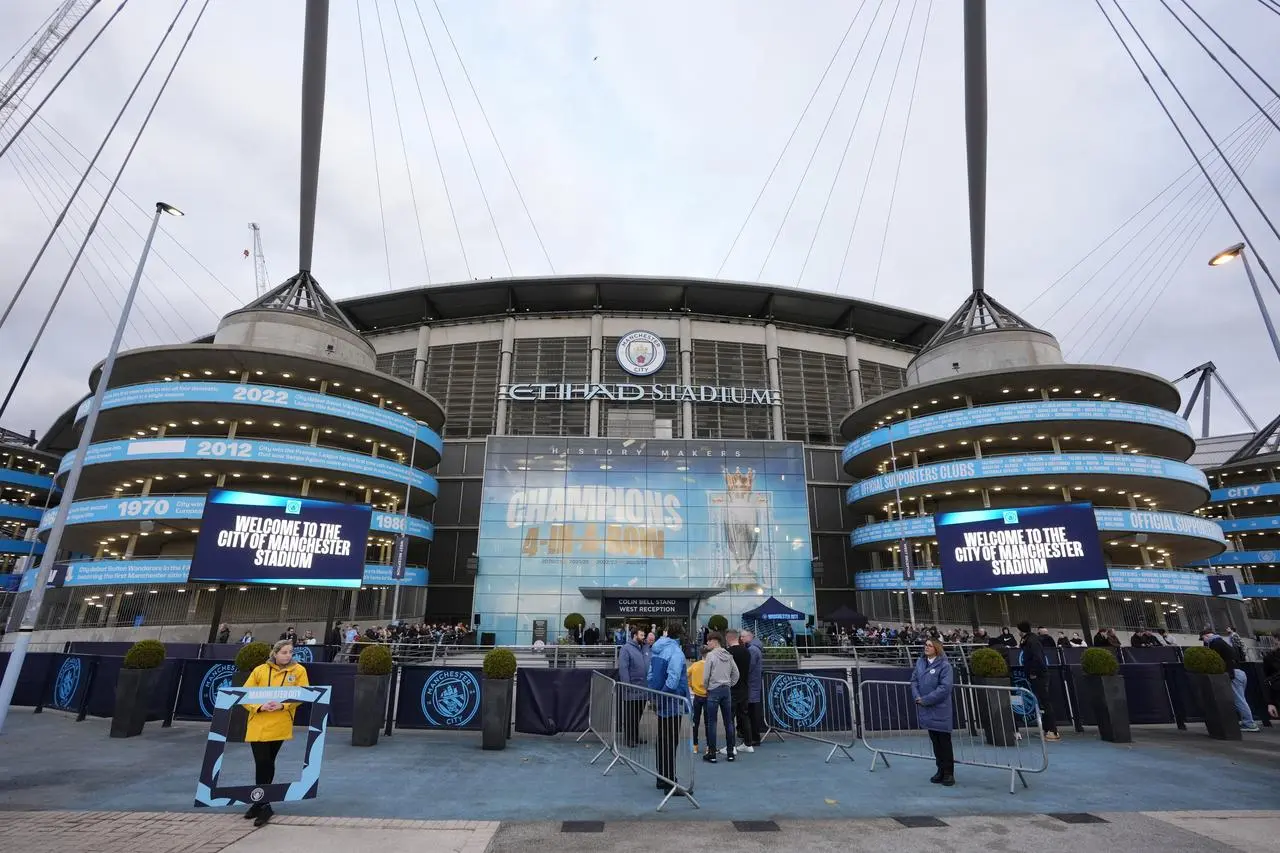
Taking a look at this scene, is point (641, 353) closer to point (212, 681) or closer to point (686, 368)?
point (686, 368)

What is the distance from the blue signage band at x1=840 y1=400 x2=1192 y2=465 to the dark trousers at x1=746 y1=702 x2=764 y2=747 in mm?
31038

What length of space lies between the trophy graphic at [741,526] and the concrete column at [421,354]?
29.3 m

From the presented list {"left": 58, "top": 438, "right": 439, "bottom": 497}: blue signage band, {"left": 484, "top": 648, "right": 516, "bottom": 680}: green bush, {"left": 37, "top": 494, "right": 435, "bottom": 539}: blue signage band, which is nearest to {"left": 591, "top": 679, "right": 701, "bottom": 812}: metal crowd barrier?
{"left": 484, "top": 648, "right": 516, "bottom": 680}: green bush

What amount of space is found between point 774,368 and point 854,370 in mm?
7942

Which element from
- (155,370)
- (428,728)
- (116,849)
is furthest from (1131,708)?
(155,370)

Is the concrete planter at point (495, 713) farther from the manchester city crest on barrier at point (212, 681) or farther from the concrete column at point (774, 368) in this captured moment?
the concrete column at point (774, 368)

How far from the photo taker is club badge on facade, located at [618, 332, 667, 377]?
50.0 m

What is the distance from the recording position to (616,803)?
7637 millimetres

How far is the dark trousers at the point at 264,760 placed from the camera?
6723 millimetres

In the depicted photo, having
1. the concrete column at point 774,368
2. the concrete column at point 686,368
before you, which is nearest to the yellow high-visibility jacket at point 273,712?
the concrete column at point 686,368

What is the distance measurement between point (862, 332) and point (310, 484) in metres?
50.1

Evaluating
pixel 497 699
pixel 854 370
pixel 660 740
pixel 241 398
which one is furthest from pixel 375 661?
pixel 854 370

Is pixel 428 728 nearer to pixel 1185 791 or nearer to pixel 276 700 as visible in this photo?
pixel 276 700

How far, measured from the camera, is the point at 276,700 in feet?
22.5
